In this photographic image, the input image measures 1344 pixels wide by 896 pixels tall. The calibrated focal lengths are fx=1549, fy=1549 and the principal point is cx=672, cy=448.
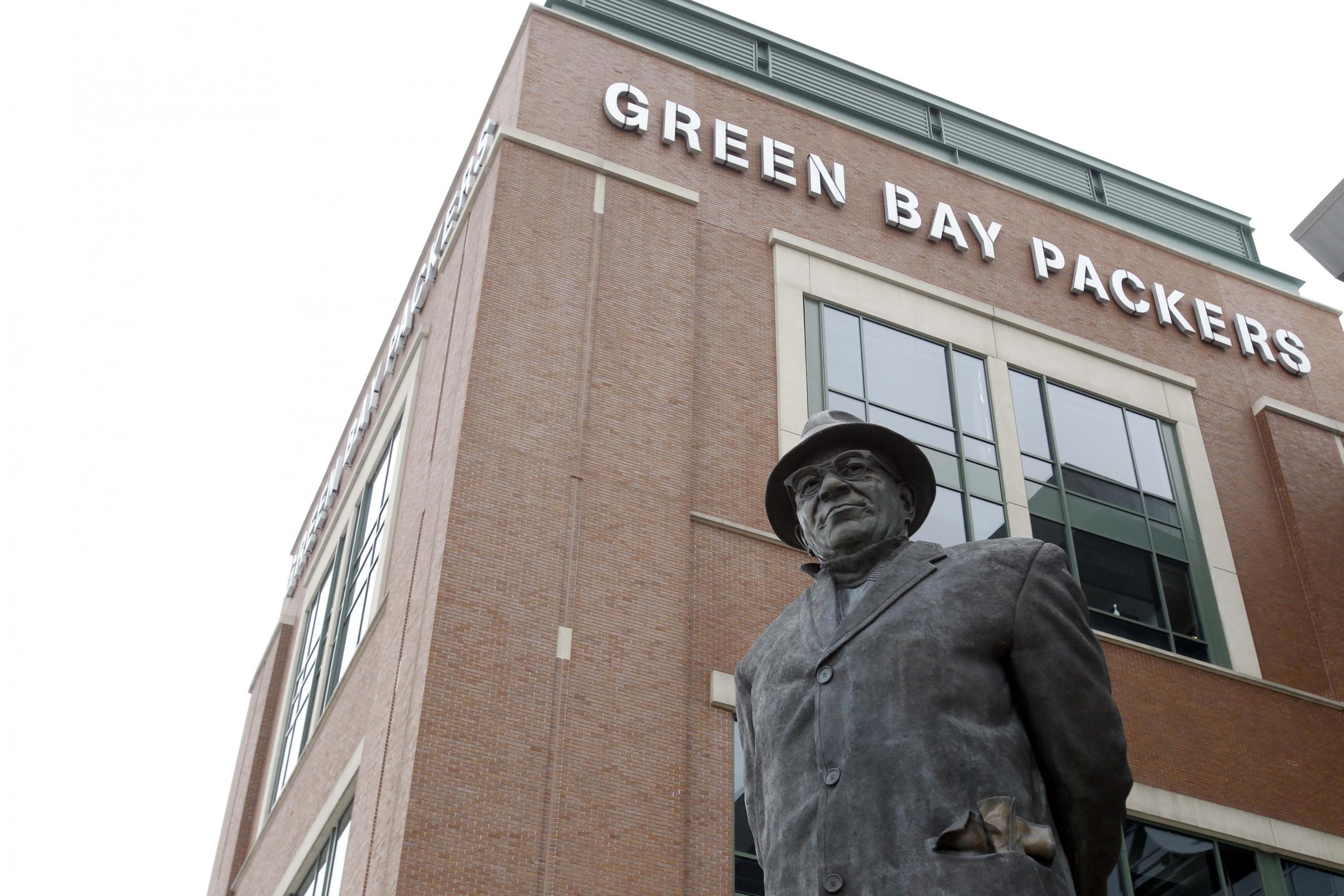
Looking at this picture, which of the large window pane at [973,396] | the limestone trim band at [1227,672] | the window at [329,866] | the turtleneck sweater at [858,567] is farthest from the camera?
the large window pane at [973,396]

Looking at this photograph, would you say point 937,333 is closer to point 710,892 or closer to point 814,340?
point 814,340

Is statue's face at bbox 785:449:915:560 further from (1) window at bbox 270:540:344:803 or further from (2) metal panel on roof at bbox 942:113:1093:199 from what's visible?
(2) metal panel on roof at bbox 942:113:1093:199

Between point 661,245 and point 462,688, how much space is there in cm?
797

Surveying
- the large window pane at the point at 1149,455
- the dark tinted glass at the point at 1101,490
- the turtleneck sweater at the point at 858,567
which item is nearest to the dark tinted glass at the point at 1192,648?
the dark tinted glass at the point at 1101,490

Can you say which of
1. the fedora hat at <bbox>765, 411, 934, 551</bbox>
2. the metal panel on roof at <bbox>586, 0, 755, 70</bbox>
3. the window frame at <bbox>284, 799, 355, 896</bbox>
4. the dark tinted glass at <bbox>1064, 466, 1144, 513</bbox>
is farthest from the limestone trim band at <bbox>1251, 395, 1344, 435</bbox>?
the fedora hat at <bbox>765, 411, 934, 551</bbox>

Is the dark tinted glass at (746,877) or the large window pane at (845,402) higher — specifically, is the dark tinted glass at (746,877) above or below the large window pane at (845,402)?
below

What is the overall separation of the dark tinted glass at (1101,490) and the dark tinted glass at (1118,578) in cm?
69

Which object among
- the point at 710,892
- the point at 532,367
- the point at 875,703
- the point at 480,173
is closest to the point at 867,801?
the point at 875,703

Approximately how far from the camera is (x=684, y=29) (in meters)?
26.3

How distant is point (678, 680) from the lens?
56.6 feet

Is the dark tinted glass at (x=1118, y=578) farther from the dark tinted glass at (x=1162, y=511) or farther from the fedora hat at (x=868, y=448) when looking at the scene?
the fedora hat at (x=868, y=448)

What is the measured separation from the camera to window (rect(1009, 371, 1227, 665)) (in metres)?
22.0

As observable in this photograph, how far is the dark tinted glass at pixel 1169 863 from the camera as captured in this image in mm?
18812


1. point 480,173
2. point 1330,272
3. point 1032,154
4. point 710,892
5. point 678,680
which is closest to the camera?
point 710,892
